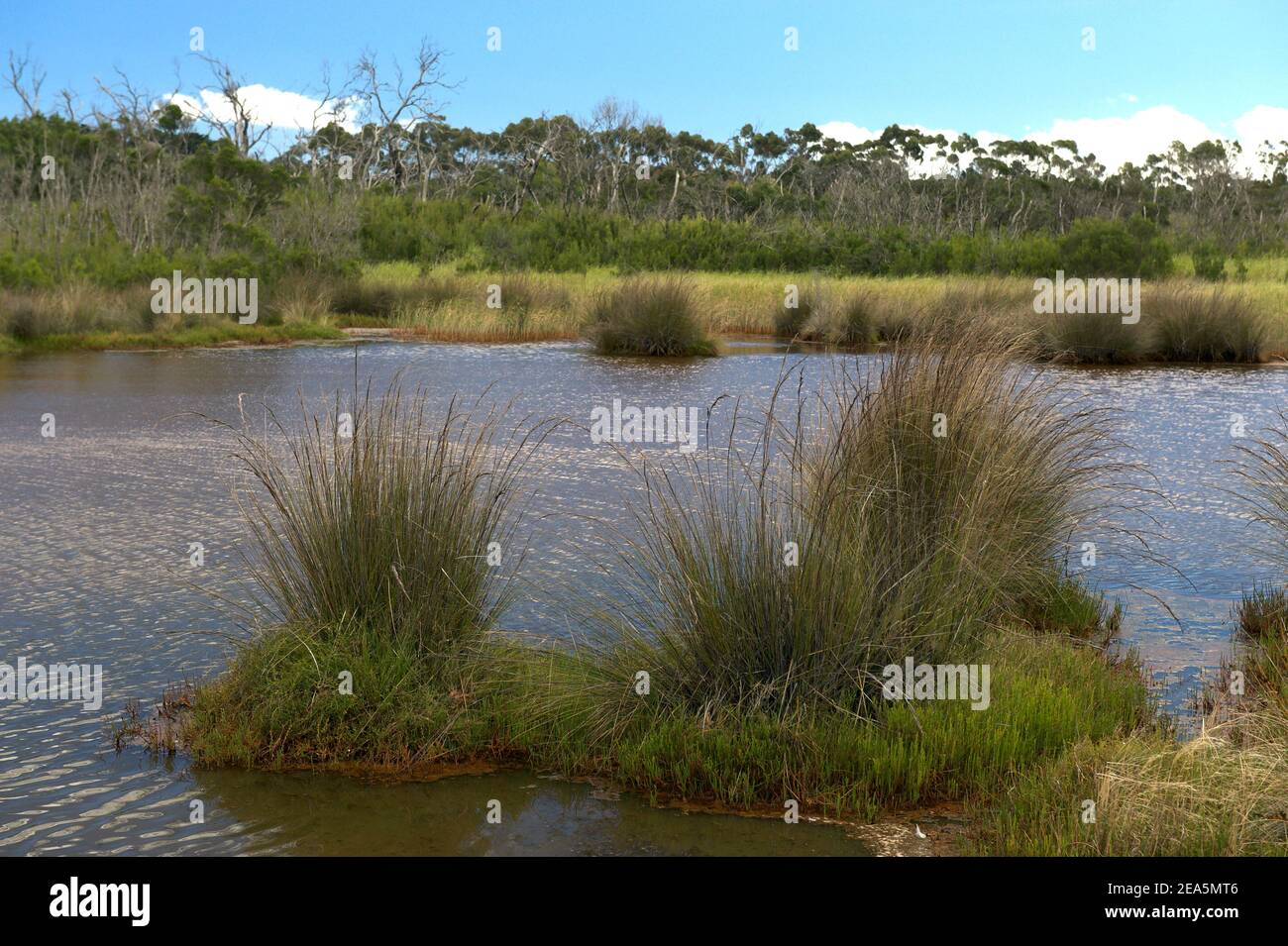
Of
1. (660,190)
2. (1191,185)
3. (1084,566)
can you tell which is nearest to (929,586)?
(1084,566)

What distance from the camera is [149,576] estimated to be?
6703mm

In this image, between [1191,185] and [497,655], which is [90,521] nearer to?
[497,655]

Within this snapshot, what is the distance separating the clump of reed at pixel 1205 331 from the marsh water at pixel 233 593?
5449 mm

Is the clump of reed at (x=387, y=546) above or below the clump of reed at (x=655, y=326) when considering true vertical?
below

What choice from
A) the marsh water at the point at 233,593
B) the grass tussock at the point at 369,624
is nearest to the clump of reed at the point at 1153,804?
the marsh water at the point at 233,593

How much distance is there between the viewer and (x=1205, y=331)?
2050 cm
